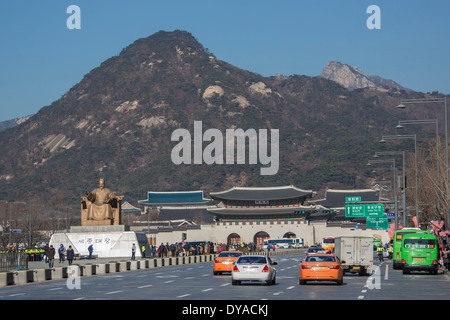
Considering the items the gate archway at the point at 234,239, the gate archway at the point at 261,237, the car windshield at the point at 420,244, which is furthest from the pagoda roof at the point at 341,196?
the car windshield at the point at 420,244

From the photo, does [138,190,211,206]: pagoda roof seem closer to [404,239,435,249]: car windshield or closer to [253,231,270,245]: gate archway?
[253,231,270,245]: gate archway

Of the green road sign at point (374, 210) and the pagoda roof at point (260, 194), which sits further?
the pagoda roof at point (260, 194)

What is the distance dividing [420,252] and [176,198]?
4877 inches

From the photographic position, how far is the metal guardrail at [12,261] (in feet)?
141

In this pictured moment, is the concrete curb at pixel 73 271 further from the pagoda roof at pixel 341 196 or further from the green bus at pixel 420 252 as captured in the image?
the pagoda roof at pixel 341 196

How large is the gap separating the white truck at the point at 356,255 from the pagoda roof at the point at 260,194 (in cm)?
7848

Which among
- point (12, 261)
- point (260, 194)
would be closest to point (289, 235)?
point (260, 194)

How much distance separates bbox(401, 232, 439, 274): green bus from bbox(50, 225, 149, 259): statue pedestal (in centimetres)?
3324

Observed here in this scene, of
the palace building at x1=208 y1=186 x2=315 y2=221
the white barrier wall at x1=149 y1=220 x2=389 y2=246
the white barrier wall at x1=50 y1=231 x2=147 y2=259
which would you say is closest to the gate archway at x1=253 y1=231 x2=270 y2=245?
the white barrier wall at x1=149 y1=220 x2=389 y2=246

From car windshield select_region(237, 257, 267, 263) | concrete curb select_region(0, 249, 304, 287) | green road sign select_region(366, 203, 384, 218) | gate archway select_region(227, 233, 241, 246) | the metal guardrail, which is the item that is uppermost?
green road sign select_region(366, 203, 384, 218)

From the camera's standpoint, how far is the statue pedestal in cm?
7194

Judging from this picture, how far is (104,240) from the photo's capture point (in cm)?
7256
